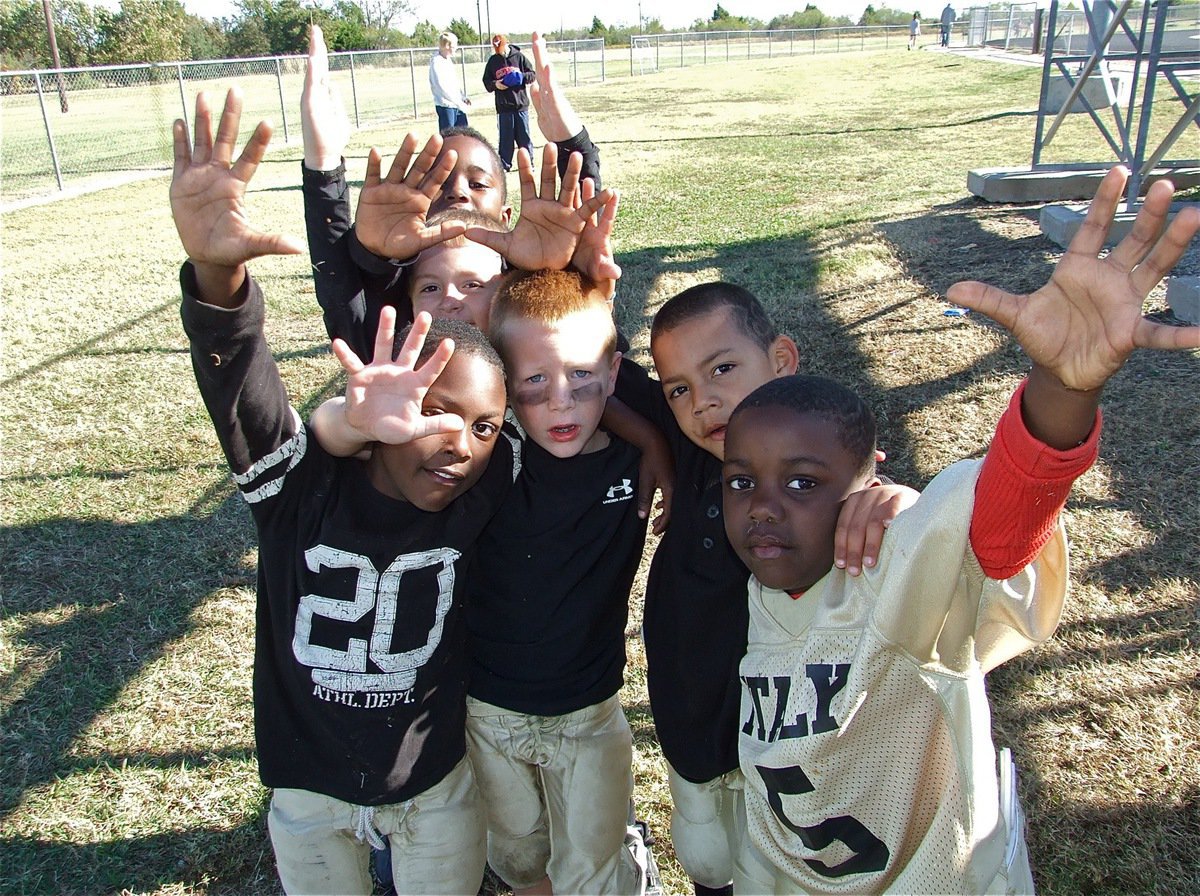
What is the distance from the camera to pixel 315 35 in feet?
7.45

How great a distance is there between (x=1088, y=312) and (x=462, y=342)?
1143 millimetres

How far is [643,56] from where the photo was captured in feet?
139

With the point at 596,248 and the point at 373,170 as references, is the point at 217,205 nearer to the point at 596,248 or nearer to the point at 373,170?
the point at 373,170

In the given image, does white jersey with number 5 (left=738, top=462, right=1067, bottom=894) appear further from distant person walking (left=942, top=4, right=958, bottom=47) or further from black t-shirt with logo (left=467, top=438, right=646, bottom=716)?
distant person walking (left=942, top=4, right=958, bottom=47)

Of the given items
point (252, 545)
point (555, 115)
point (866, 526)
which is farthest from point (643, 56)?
point (866, 526)

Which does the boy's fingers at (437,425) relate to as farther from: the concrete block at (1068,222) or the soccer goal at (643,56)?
the soccer goal at (643,56)

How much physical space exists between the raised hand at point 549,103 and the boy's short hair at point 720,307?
2.56ft

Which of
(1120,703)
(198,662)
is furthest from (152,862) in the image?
(1120,703)

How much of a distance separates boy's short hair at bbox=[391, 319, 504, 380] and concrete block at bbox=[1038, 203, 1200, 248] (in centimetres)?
660

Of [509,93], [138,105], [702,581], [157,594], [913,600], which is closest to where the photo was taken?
[913,600]

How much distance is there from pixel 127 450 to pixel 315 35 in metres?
3.38

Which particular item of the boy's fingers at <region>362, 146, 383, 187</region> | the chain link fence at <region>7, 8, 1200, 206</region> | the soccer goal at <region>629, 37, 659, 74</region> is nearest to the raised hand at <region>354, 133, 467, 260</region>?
the boy's fingers at <region>362, 146, 383, 187</region>

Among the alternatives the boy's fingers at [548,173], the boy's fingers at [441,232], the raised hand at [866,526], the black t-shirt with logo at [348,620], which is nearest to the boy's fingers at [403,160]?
the boy's fingers at [441,232]

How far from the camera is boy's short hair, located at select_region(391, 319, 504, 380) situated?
1.89m
